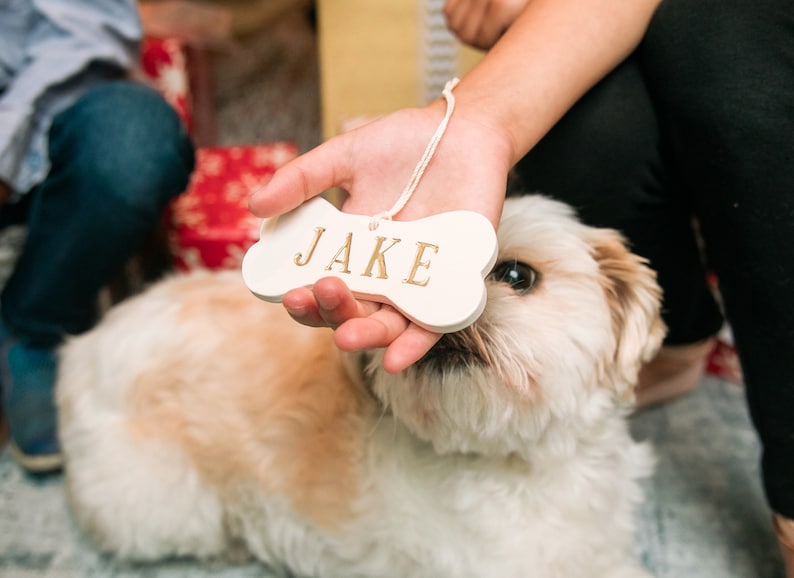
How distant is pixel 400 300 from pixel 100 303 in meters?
0.96

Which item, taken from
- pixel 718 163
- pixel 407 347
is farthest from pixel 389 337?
pixel 718 163

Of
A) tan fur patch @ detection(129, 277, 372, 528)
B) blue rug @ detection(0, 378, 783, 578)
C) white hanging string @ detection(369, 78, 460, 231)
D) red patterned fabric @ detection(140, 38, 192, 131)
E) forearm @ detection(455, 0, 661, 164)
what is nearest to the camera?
white hanging string @ detection(369, 78, 460, 231)

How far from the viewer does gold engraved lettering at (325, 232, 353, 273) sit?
0.61m

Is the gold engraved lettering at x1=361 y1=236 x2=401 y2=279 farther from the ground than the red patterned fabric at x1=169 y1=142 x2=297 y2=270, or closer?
farther from the ground

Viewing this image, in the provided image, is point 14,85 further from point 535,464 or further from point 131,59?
point 535,464

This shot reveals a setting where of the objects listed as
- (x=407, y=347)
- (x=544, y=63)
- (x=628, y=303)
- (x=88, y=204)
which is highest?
(x=544, y=63)

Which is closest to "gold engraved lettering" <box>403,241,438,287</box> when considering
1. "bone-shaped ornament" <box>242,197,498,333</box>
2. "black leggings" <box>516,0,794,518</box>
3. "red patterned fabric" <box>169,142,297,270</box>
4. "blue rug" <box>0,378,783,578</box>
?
"bone-shaped ornament" <box>242,197,498,333</box>

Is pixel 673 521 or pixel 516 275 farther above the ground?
pixel 516 275

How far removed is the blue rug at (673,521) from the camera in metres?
1.02

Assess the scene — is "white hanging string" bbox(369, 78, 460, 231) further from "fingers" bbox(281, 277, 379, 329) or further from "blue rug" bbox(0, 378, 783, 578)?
"blue rug" bbox(0, 378, 783, 578)

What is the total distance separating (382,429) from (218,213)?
699mm

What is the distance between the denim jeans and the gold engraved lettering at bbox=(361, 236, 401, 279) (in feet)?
2.34

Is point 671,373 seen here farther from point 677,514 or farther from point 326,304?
point 326,304

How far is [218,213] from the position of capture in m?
1.38
